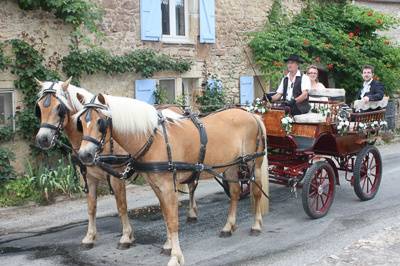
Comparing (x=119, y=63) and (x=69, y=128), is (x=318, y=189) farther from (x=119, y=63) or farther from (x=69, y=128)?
(x=119, y=63)

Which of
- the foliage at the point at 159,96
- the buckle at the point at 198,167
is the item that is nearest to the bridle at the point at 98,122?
the buckle at the point at 198,167

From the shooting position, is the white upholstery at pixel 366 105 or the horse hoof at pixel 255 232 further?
the white upholstery at pixel 366 105

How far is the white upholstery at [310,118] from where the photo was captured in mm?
6867

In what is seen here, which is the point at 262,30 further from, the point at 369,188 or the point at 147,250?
the point at 147,250

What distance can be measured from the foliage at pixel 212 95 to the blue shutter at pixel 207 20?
0.94 meters

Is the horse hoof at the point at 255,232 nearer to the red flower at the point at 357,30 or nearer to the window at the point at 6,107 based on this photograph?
the window at the point at 6,107

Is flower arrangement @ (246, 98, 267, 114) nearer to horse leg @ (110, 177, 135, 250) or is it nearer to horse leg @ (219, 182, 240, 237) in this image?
horse leg @ (219, 182, 240, 237)

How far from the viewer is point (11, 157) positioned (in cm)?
852

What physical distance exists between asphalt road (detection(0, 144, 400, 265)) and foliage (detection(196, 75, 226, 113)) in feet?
13.6

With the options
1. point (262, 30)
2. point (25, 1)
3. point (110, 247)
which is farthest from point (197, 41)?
point (110, 247)

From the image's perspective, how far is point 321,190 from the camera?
6.91 m

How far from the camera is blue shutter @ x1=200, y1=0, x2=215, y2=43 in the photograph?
1169 cm

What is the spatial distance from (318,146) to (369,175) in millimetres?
1064

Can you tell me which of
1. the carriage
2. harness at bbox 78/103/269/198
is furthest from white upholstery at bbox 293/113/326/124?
harness at bbox 78/103/269/198
